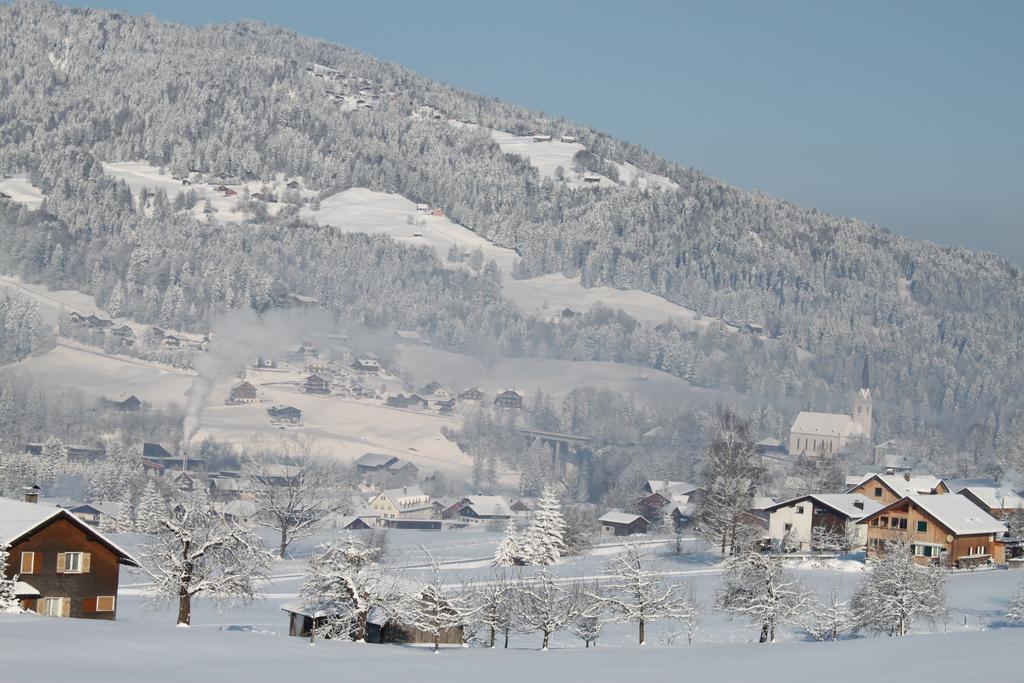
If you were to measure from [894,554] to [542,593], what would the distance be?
13.1m

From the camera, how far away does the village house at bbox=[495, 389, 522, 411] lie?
19452 cm

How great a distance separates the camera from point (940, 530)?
69.7m

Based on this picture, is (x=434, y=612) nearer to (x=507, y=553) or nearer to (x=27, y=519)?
(x=27, y=519)

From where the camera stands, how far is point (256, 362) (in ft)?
647

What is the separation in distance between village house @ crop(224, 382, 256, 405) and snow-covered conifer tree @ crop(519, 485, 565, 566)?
351 ft

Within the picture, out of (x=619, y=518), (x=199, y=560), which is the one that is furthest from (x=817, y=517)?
(x=199, y=560)

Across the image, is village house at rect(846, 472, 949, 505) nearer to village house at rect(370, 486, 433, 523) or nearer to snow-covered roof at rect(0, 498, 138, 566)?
village house at rect(370, 486, 433, 523)

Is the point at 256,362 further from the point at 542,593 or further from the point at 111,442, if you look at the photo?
the point at 542,593

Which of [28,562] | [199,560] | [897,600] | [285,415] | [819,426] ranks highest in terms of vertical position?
[819,426]

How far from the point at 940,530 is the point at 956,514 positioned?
1.55 metres

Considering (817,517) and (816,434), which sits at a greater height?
(816,434)

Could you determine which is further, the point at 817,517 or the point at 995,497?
the point at 995,497

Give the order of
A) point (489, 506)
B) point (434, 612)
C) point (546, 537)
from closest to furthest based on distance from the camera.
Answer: point (434, 612) < point (546, 537) < point (489, 506)

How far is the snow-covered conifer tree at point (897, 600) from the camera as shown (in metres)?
47.0
